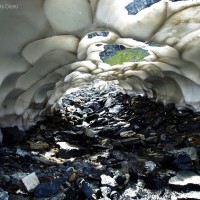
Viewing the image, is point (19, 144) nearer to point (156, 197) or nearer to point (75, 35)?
point (75, 35)

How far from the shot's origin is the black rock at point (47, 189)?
16.6ft

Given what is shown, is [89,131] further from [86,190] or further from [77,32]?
[86,190]

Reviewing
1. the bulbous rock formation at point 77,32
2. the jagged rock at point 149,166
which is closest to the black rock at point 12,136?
the bulbous rock formation at point 77,32

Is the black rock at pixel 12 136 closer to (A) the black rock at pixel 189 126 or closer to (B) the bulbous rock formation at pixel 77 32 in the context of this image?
(B) the bulbous rock formation at pixel 77 32

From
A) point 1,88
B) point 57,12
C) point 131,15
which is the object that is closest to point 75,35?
point 57,12

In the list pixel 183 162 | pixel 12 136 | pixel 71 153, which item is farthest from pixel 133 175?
pixel 12 136

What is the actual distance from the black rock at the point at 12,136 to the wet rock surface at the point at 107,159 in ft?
0.10

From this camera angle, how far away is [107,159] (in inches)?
269

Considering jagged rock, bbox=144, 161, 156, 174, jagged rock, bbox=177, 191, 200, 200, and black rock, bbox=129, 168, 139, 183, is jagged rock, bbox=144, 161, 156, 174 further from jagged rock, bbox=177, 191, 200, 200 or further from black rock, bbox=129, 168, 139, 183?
jagged rock, bbox=177, 191, 200, 200

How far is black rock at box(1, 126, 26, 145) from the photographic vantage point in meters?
7.20

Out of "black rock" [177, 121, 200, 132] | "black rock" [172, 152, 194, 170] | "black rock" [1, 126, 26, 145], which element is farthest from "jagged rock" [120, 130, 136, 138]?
"black rock" [1, 126, 26, 145]

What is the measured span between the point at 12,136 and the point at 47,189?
8.33ft

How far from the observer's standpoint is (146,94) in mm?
15852

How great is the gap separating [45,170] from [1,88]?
1.94 m
